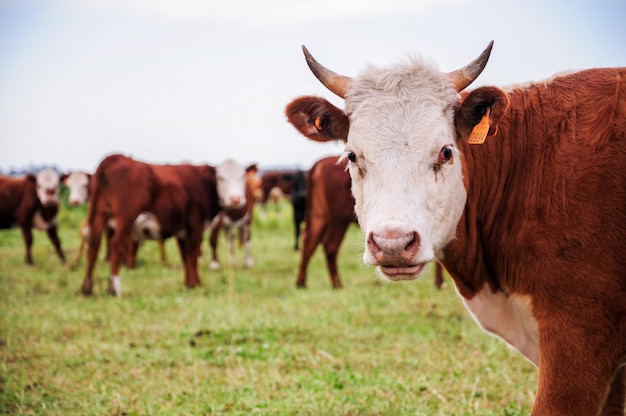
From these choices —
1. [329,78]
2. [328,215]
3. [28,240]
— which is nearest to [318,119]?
[329,78]

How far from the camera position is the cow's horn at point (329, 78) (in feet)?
11.4

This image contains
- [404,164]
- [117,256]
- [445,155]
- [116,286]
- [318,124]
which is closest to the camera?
[404,164]

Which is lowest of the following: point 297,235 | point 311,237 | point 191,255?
point 297,235

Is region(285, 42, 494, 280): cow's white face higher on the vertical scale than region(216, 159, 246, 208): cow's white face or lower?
higher

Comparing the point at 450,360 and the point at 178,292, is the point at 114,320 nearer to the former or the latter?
the point at 178,292

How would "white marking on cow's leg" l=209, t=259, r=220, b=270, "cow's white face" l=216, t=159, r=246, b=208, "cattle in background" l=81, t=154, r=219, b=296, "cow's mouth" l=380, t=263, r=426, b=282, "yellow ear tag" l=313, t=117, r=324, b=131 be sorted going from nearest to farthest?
"cow's mouth" l=380, t=263, r=426, b=282, "yellow ear tag" l=313, t=117, r=324, b=131, "cattle in background" l=81, t=154, r=219, b=296, "cow's white face" l=216, t=159, r=246, b=208, "white marking on cow's leg" l=209, t=259, r=220, b=270

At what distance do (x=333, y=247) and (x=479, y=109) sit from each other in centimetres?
712

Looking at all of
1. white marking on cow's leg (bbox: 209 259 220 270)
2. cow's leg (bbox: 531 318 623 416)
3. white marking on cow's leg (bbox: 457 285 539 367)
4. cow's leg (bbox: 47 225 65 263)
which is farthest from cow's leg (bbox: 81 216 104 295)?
cow's leg (bbox: 531 318 623 416)

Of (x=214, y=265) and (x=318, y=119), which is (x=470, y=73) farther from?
(x=214, y=265)

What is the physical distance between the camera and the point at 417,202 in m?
2.98

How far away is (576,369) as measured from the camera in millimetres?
2801

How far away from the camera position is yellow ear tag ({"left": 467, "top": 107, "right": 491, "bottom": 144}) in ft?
10.4

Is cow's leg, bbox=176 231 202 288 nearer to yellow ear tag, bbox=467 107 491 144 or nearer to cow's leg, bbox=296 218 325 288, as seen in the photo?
cow's leg, bbox=296 218 325 288

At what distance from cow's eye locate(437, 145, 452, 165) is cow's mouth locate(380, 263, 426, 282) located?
56 centimetres
